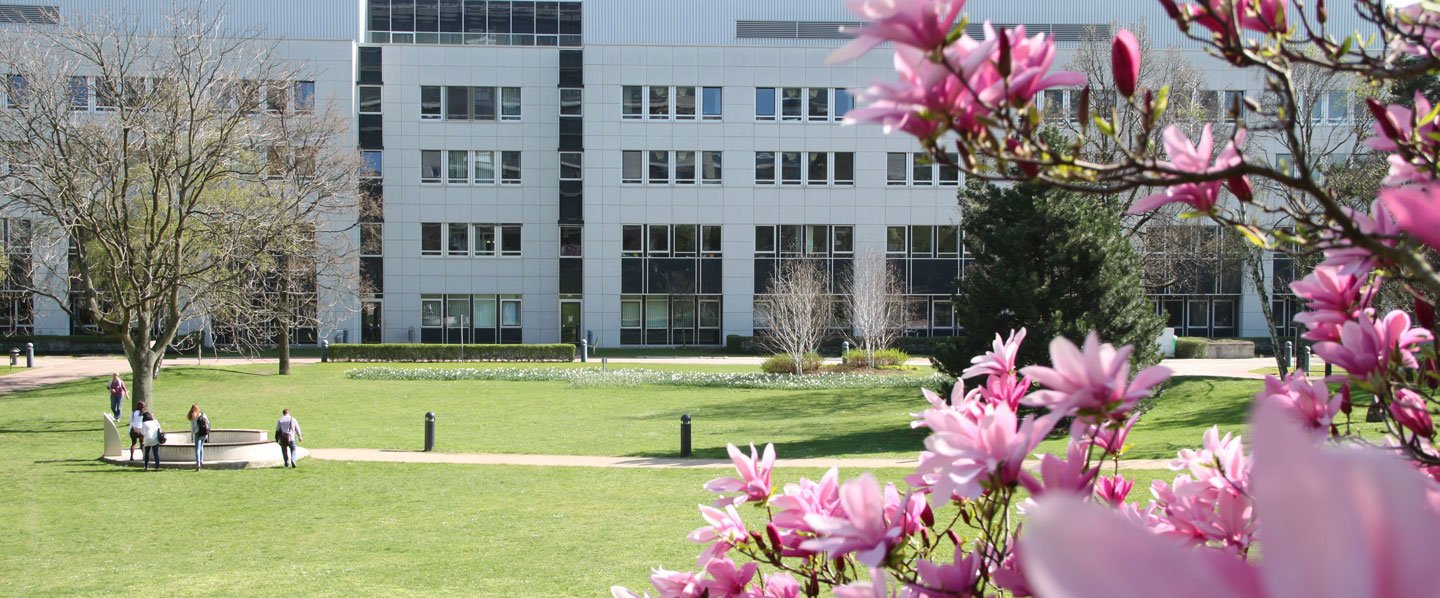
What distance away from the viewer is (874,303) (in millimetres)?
40000

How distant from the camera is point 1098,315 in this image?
21188 millimetres

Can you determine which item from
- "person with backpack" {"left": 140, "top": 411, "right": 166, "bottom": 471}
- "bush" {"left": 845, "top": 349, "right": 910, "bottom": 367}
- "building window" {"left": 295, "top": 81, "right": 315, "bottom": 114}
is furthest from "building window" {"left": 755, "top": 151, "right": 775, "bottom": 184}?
"person with backpack" {"left": 140, "top": 411, "right": 166, "bottom": 471}

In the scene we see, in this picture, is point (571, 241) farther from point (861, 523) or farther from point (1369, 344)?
point (861, 523)

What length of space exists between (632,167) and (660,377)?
15.8 metres

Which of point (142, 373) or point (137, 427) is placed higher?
point (142, 373)

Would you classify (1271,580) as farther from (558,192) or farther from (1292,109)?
(558,192)

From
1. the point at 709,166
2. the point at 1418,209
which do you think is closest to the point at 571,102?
the point at 709,166

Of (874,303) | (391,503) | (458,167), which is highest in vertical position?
(458,167)

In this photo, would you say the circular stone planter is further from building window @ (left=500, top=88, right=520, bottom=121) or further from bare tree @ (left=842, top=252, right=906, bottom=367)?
building window @ (left=500, top=88, right=520, bottom=121)

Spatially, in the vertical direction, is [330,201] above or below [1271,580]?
above

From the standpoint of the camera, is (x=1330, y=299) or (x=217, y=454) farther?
(x=217, y=454)

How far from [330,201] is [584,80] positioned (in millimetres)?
17379

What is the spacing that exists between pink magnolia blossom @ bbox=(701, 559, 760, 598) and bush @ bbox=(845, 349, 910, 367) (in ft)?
122

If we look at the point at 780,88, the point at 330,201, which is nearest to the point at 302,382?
the point at 330,201
